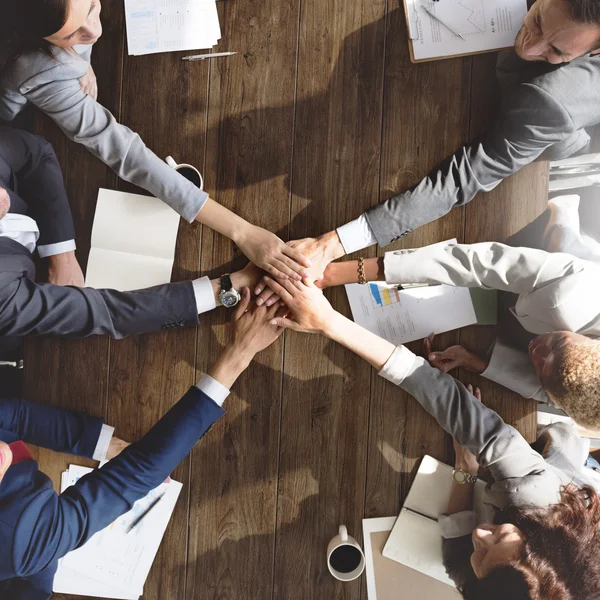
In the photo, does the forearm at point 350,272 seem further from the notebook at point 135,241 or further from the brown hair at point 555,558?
the brown hair at point 555,558

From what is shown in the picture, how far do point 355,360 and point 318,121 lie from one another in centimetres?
81

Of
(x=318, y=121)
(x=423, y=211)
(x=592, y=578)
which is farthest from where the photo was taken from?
(x=318, y=121)

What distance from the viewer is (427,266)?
1.48m

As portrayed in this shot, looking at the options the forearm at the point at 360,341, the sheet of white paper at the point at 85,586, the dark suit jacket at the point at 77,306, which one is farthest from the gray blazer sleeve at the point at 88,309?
the sheet of white paper at the point at 85,586

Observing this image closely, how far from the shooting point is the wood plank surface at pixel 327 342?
1619 millimetres

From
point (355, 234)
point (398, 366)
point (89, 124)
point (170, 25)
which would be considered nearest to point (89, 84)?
point (89, 124)

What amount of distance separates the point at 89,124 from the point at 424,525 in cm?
168

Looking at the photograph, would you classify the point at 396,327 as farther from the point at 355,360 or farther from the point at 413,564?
the point at 413,564

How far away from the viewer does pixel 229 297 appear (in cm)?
159

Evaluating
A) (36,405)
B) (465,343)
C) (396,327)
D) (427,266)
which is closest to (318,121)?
(427,266)

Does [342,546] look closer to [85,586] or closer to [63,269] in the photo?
[85,586]

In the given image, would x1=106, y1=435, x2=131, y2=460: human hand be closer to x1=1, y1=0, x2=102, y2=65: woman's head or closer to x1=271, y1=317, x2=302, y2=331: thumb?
x1=271, y1=317, x2=302, y2=331: thumb

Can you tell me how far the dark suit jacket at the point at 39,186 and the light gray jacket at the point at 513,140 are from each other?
1011 millimetres

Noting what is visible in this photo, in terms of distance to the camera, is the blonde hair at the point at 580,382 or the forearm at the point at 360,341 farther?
the forearm at the point at 360,341
